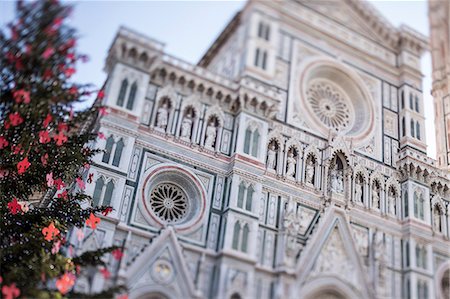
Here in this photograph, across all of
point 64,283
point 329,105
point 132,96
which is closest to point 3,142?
point 64,283

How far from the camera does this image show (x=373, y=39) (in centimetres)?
2661

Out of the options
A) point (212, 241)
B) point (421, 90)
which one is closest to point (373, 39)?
point (421, 90)

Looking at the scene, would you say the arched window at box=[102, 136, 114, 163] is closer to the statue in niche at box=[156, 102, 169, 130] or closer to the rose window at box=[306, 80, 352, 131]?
the statue in niche at box=[156, 102, 169, 130]

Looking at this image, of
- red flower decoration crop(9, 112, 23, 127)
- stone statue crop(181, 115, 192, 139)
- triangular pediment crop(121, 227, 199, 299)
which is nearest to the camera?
red flower decoration crop(9, 112, 23, 127)

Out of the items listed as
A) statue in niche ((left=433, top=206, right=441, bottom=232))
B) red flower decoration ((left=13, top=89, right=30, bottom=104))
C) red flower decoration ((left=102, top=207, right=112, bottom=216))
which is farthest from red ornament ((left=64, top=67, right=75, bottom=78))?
statue in niche ((left=433, top=206, right=441, bottom=232))

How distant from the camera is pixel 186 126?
1975cm

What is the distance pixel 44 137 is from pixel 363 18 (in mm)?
18778

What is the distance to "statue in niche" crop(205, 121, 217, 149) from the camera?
1983 cm

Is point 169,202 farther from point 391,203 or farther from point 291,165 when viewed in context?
point 391,203

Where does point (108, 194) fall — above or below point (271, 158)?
below

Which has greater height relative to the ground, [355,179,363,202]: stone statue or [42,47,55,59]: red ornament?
[355,179,363,202]: stone statue

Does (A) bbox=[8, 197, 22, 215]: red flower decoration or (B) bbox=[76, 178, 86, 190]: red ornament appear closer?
(A) bbox=[8, 197, 22, 215]: red flower decoration

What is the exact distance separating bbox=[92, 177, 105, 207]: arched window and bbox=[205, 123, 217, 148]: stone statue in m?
4.16

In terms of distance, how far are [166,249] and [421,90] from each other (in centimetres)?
1508
